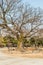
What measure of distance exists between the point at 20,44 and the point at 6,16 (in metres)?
4.17

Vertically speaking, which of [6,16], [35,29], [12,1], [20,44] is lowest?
[20,44]

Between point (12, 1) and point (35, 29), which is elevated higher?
point (12, 1)

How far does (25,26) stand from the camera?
25344 millimetres

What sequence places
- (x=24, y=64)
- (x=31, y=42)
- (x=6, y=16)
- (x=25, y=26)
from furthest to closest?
(x=31, y=42)
(x=25, y=26)
(x=6, y=16)
(x=24, y=64)

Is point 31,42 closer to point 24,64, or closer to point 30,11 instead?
point 30,11

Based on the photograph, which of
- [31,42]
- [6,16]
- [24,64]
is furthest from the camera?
[31,42]

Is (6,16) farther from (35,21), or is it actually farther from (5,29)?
(35,21)

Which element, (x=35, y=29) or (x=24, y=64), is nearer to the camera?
(x=24, y=64)

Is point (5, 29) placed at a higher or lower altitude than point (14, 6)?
lower

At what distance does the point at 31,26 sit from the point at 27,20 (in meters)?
1.37

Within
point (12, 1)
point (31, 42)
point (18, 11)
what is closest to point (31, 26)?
point (18, 11)

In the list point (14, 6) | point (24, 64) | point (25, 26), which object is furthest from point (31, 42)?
point (24, 64)

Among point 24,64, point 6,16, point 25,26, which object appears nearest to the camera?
point 24,64

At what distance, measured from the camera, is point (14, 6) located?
2411cm
